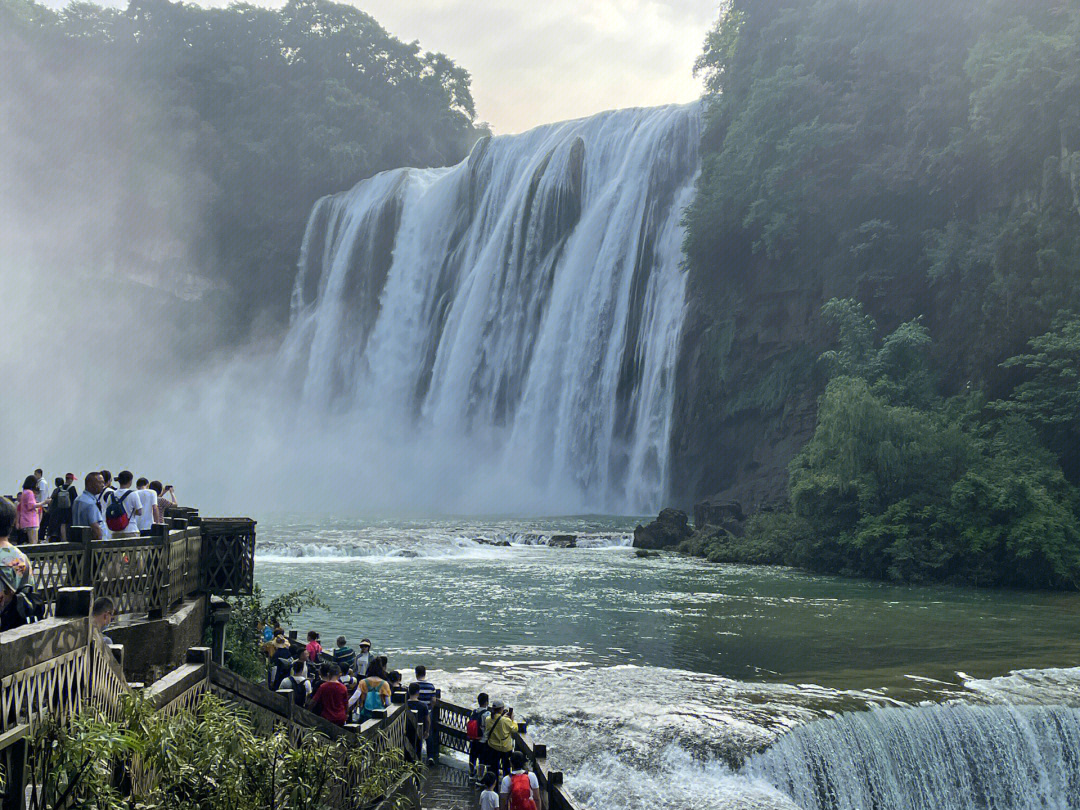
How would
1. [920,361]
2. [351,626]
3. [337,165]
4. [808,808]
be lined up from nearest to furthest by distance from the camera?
[808,808] → [351,626] → [920,361] → [337,165]

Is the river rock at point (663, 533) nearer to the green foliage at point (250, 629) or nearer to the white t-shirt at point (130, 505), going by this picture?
the green foliage at point (250, 629)

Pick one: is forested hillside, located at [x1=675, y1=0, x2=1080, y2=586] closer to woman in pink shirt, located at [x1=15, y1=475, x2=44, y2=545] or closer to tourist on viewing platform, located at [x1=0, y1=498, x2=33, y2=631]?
woman in pink shirt, located at [x1=15, y1=475, x2=44, y2=545]

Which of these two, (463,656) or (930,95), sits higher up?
(930,95)

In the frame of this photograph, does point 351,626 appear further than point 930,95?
No

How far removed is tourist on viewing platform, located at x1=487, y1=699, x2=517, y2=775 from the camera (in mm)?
12070

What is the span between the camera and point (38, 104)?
84688 millimetres

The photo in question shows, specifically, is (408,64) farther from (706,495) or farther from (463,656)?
(463,656)

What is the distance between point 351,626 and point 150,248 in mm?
69514

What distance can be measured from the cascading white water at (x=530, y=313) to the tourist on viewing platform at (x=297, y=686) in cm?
3609

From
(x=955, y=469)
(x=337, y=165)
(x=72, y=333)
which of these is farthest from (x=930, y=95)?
(x=72, y=333)

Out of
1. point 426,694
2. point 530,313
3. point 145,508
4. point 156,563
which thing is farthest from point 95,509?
point 530,313

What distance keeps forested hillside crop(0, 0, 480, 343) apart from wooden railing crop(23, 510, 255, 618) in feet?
215

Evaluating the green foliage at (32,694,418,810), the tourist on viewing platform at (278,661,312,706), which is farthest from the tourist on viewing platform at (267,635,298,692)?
the green foliage at (32,694,418,810)

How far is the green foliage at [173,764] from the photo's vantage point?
4957 millimetres
